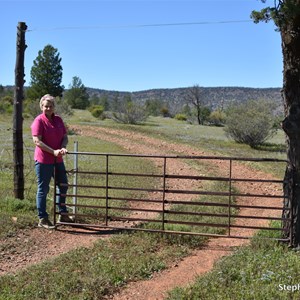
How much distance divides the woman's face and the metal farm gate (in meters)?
0.79

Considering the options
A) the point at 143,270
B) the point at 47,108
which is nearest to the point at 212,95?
the point at 47,108

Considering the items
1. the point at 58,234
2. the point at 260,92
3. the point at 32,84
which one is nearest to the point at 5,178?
the point at 58,234

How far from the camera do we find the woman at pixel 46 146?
25.7ft

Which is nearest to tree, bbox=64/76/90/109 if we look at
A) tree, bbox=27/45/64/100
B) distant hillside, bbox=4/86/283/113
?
tree, bbox=27/45/64/100

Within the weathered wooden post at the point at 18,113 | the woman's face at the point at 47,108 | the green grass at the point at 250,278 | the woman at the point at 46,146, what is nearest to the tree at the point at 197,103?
the weathered wooden post at the point at 18,113

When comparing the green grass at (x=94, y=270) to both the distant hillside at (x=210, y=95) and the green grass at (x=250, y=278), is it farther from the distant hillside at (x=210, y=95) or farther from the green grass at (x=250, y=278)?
the distant hillside at (x=210, y=95)

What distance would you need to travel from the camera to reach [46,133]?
311 inches

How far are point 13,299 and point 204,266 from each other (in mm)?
2455

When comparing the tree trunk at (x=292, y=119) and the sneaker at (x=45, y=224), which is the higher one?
the tree trunk at (x=292, y=119)

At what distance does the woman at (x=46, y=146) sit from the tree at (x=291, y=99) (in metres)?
3.47

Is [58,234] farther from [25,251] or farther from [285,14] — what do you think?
[285,14]

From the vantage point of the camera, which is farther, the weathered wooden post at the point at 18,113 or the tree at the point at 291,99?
the weathered wooden post at the point at 18,113

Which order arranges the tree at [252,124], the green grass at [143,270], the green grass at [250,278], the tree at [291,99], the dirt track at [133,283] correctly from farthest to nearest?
the tree at [252,124], the tree at [291,99], the dirt track at [133,283], the green grass at [143,270], the green grass at [250,278]

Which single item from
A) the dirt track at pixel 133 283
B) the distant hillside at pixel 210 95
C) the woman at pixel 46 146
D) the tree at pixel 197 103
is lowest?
the dirt track at pixel 133 283
